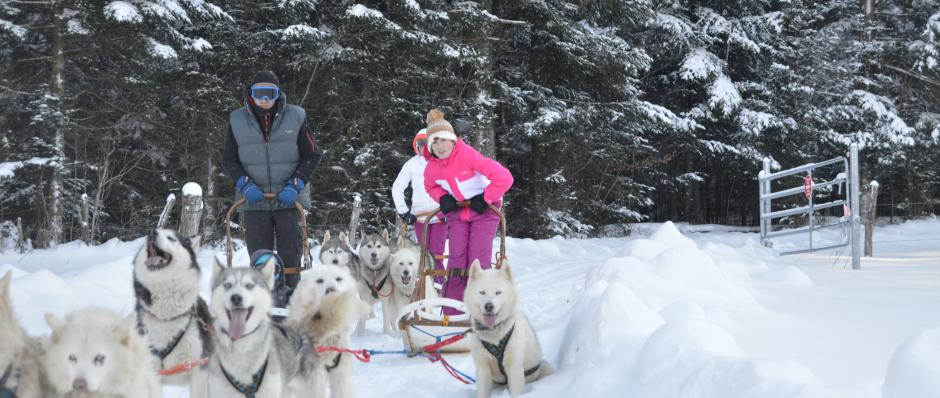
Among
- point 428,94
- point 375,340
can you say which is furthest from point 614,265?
point 428,94

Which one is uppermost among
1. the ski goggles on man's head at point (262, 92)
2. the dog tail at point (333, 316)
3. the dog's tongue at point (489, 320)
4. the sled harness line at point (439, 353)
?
the ski goggles on man's head at point (262, 92)

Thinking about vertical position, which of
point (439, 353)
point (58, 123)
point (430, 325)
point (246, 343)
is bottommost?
point (439, 353)

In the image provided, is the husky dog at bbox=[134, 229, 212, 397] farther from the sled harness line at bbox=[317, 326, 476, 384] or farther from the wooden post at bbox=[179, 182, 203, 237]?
the wooden post at bbox=[179, 182, 203, 237]

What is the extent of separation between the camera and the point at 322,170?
553 inches

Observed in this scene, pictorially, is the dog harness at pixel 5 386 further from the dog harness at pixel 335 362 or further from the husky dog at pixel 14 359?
the dog harness at pixel 335 362

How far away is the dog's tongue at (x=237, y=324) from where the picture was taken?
2660 mm

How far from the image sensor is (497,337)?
137 inches

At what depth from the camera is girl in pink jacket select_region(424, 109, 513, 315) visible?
4.71 meters

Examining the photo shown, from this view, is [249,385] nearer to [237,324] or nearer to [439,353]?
[237,324]

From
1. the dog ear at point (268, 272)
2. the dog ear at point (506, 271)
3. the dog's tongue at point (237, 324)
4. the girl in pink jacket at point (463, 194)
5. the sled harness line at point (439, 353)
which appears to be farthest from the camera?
the girl in pink jacket at point (463, 194)

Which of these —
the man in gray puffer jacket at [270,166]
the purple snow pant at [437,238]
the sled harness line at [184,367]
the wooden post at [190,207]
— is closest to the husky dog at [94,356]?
the sled harness line at [184,367]

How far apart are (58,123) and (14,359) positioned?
36.9ft

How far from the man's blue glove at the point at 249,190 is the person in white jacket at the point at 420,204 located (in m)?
1.73

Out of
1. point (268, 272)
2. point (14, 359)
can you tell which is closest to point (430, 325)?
point (268, 272)
